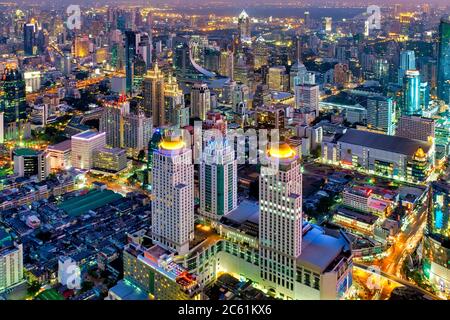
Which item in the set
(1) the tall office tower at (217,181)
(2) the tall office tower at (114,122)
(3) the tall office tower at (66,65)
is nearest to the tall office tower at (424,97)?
(2) the tall office tower at (114,122)

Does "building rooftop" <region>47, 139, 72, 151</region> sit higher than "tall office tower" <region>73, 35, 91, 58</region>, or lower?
lower

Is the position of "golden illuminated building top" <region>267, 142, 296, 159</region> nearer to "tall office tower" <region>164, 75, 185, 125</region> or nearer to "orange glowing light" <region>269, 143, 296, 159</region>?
"orange glowing light" <region>269, 143, 296, 159</region>

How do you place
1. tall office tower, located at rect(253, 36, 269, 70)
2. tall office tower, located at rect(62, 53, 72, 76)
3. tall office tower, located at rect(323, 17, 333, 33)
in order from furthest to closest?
tall office tower, located at rect(323, 17, 333, 33), tall office tower, located at rect(253, 36, 269, 70), tall office tower, located at rect(62, 53, 72, 76)

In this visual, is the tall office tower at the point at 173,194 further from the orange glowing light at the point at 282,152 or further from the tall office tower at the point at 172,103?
the tall office tower at the point at 172,103

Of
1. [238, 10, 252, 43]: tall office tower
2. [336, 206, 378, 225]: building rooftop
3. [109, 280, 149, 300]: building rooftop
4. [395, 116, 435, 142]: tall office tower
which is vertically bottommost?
[109, 280, 149, 300]: building rooftop

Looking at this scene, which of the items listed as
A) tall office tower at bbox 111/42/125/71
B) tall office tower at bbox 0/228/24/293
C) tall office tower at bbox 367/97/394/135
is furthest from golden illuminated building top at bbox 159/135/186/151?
tall office tower at bbox 111/42/125/71

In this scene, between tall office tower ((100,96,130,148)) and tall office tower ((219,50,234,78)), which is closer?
tall office tower ((100,96,130,148))
